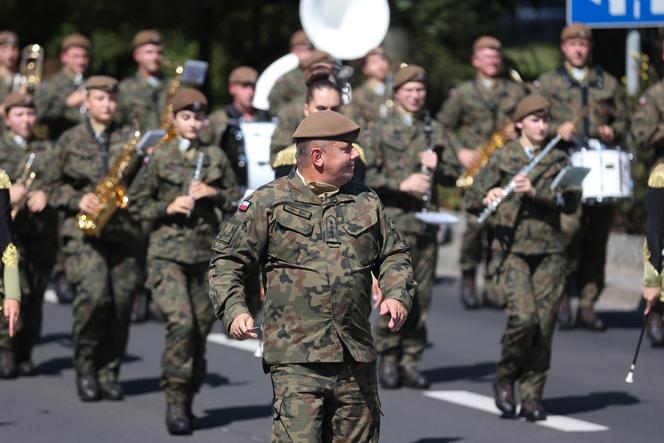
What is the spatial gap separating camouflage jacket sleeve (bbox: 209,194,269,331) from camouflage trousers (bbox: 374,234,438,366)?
14.0 feet

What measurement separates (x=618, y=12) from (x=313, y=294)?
5732 mm

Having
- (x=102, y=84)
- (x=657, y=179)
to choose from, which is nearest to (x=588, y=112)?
(x=102, y=84)

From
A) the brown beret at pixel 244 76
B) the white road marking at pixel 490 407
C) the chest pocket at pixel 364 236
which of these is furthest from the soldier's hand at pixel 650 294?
the brown beret at pixel 244 76

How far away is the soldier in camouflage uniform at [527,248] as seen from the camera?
1114 centimetres

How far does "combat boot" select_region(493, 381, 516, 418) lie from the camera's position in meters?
11.2

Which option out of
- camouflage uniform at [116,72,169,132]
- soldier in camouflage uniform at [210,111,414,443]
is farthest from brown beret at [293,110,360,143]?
camouflage uniform at [116,72,169,132]

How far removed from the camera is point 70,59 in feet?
56.8

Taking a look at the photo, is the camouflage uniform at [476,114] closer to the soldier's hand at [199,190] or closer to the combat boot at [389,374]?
the combat boot at [389,374]

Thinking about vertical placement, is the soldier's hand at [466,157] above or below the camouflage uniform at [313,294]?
above

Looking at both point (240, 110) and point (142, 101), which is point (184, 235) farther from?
point (142, 101)

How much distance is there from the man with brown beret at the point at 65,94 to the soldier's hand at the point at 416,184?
5445mm

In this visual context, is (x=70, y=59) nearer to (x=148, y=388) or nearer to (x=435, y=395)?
(x=148, y=388)

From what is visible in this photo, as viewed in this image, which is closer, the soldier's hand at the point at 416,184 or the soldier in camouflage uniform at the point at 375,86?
the soldier's hand at the point at 416,184

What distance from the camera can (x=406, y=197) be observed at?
12.6m
